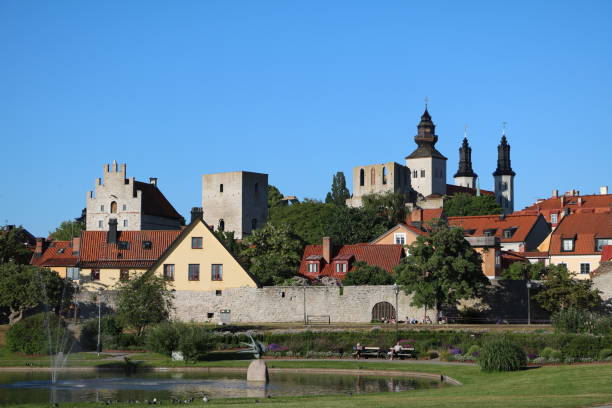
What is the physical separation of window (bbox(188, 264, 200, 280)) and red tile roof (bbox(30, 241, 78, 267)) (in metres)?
11.9

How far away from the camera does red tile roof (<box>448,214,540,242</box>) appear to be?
294ft

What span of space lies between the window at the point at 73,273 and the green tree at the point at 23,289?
4326 millimetres

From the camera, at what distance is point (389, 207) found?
348 ft

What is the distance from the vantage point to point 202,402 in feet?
98.9

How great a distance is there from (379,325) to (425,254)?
517cm

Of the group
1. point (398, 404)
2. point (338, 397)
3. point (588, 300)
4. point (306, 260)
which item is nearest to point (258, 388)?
point (338, 397)

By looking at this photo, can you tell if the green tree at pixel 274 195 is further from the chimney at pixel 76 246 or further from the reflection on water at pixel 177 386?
the reflection on water at pixel 177 386

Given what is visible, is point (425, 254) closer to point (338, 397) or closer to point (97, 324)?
point (97, 324)

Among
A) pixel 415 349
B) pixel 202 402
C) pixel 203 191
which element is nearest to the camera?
pixel 202 402

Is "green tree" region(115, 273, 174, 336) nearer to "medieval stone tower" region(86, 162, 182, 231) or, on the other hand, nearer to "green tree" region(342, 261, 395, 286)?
"green tree" region(342, 261, 395, 286)

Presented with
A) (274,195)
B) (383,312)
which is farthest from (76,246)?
(274,195)

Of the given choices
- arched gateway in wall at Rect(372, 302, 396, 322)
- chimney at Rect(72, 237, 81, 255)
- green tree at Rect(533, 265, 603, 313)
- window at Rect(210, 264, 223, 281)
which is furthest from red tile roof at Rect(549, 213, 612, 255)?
chimney at Rect(72, 237, 81, 255)

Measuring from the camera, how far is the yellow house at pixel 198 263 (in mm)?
65062

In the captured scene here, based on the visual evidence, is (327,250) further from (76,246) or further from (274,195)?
(274,195)
